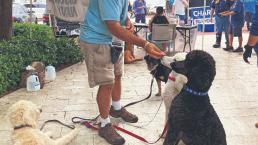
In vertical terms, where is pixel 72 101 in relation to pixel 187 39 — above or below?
below

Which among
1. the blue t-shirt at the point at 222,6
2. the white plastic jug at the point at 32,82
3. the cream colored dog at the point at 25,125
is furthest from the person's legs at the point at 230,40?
the cream colored dog at the point at 25,125

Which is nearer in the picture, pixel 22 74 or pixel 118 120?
pixel 118 120

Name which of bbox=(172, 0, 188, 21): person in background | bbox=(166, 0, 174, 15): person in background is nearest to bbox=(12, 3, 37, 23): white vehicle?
bbox=(166, 0, 174, 15): person in background

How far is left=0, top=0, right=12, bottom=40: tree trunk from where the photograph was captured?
871 cm

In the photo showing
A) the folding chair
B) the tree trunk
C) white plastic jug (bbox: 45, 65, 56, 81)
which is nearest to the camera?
white plastic jug (bbox: 45, 65, 56, 81)

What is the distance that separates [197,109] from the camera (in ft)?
11.2

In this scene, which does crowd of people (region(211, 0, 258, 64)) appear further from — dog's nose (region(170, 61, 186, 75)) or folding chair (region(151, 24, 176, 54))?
dog's nose (region(170, 61, 186, 75))

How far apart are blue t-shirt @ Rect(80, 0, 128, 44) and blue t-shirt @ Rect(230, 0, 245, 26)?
23.7 feet

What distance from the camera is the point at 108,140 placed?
470 centimetres

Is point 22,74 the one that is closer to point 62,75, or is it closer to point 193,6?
point 62,75

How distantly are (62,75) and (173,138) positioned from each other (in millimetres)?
5203

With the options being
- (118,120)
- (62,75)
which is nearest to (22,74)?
(62,75)

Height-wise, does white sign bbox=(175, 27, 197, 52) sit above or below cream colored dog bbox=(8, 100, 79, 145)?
above

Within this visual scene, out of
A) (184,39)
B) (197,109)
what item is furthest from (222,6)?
(197,109)
